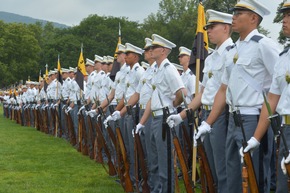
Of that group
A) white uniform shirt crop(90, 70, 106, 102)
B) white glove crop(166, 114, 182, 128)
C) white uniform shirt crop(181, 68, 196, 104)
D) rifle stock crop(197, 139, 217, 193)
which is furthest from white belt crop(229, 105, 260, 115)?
white uniform shirt crop(90, 70, 106, 102)

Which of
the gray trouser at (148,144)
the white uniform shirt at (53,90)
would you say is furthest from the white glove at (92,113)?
the white uniform shirt at (53,90)

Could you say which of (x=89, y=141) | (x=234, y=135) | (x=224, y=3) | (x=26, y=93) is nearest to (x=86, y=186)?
(x=89, y=141)

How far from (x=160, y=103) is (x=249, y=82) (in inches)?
89.9

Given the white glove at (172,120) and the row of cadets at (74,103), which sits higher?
the white glove at (172,120)

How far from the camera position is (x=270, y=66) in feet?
19.1

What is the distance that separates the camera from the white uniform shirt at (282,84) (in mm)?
5090

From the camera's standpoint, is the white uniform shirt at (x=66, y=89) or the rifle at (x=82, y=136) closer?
the rifle at (x=82, y=136)

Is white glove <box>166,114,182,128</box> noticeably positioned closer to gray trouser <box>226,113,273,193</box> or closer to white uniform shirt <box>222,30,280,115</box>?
gray trouser <box>226,113,273,193</box>

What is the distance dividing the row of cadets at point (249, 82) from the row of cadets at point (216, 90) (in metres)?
0.61

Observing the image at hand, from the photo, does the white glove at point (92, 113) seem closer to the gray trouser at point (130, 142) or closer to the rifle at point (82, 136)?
the rifle at point (82, 136)

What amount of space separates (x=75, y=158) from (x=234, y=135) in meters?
8.58

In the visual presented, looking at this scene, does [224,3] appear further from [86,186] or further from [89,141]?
[86,186]

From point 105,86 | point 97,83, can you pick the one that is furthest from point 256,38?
point 97,83

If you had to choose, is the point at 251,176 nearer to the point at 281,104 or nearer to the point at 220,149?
the point at 281,104
